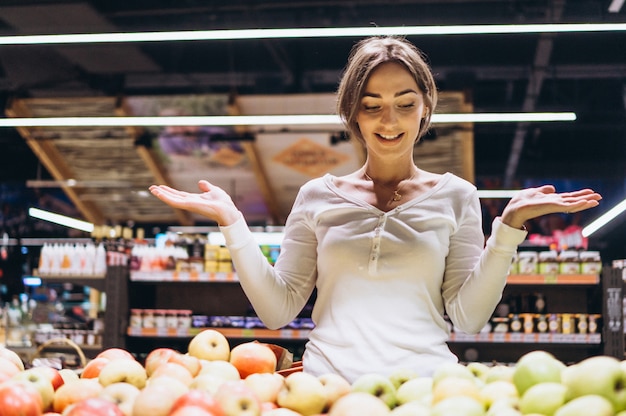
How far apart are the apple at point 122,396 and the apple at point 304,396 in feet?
0.97

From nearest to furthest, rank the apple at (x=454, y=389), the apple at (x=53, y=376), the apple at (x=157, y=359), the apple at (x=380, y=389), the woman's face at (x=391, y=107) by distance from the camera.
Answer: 1. the apple at (x=454, y=389)
2. the apple at (x=380, y=389)
3. the apple at (x=53, y=376)
4. the apple at (x=157, y=359)
5. the woman's face at (x=391, y=107)

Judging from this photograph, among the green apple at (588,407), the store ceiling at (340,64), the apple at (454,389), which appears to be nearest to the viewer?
the green apple at (588,407)

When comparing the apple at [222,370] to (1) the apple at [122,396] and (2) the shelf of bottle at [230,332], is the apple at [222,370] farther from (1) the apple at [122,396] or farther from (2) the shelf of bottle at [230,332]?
(2) the shelf of bottle at [230,332]

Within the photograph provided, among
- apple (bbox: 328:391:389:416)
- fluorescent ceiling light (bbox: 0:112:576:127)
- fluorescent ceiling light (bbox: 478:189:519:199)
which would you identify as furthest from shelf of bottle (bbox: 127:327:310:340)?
fluorescent ceiling light (bbox: 478:189:519:199)

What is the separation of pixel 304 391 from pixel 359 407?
22 centimetres

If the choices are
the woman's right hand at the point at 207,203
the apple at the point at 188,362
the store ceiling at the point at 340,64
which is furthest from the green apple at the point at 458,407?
the store ceiling at the point at 340,64

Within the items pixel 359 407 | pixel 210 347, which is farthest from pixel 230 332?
pixel 359 407

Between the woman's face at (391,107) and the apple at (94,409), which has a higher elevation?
the woman's face at (391,107)

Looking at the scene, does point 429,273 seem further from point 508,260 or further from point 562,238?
point 562,238

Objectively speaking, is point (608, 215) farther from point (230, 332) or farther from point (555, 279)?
point (230, 332)

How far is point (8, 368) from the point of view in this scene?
5.48 feet

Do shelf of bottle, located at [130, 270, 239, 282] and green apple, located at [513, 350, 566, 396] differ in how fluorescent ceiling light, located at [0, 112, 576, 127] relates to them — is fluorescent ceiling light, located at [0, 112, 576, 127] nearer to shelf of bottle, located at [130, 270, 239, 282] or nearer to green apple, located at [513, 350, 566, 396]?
shelf of bottle, located at [130, 270, 239, 282]

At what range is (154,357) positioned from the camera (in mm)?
1733

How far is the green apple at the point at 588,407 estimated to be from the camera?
3.39 feet
